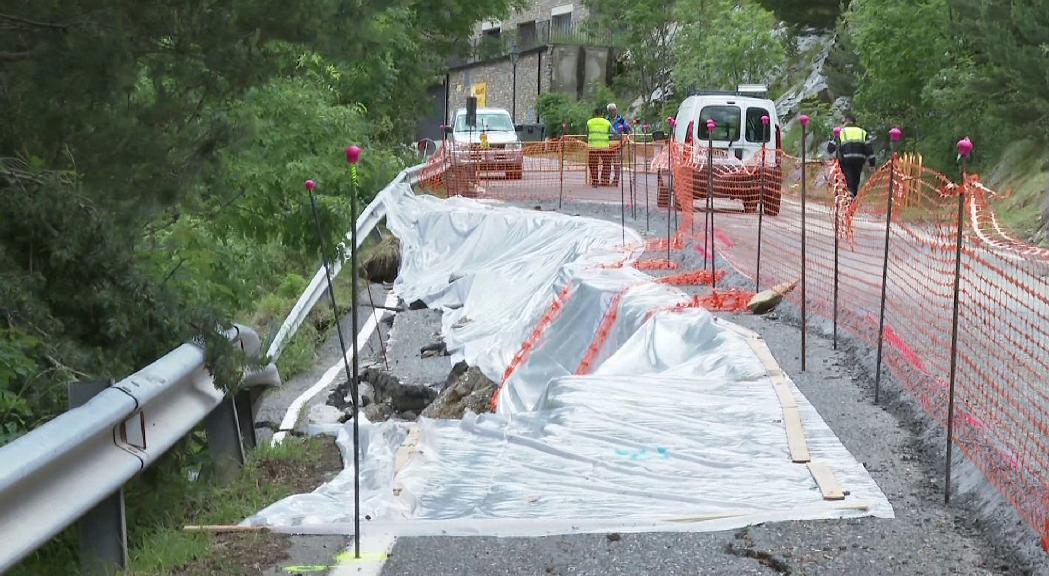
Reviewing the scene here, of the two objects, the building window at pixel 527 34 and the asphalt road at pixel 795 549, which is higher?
the building window at pixel 527 34

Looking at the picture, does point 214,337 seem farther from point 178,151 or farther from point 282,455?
point 178,151

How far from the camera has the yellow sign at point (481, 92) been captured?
68.7m

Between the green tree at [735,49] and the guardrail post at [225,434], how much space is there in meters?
39.5

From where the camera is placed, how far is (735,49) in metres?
44.9

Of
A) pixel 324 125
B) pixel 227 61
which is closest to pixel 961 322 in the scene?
pixel 227 61

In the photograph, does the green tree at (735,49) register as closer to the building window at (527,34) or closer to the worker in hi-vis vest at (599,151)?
the worker in hi-vis vest at (599,151)

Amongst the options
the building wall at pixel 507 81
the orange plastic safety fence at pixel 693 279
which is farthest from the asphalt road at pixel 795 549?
the building wall at pixel 507 81

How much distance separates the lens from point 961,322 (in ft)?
36.2

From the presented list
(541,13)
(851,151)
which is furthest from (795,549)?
(541,13)

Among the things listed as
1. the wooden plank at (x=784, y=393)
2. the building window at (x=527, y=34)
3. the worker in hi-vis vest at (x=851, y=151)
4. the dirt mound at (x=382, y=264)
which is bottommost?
the dirt mound at (x=382, y=264)

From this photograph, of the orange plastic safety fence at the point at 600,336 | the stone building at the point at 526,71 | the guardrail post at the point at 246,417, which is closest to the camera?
the guardrail post at the point at 246,417

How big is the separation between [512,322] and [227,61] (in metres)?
7.58

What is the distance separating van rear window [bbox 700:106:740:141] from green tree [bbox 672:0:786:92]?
17541mm

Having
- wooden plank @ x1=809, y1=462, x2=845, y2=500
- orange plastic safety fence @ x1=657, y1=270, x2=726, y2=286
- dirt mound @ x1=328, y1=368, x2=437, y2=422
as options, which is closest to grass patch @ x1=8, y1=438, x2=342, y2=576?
wooden plank @ x1=809, y1=462, x2=845, y2=500
